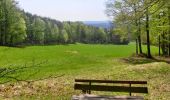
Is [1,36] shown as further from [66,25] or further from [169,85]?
[66,25]

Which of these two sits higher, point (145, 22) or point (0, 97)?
point (145, 22)

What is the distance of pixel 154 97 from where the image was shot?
18219mm

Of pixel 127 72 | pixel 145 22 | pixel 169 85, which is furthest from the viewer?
pixel 145 22

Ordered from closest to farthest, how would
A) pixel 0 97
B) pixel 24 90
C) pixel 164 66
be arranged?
1. pixel 0 97
2. pixel 24 90
3. pixel 164 66

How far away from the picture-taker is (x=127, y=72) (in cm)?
2805

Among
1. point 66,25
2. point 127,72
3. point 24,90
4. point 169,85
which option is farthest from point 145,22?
point 66,25

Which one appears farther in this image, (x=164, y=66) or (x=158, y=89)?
(x=164, y=66)

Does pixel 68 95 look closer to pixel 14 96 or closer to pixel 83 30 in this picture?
pixel 14 96

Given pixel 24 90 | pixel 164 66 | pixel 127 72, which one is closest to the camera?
pixel 24 90

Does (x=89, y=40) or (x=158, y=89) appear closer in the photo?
(x=158, y=89)

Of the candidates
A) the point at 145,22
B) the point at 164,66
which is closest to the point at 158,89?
the point at 164,66

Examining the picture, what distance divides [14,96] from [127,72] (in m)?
11.7

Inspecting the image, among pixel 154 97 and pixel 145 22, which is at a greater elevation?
pixel 145 22

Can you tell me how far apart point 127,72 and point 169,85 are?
20.1 feet
